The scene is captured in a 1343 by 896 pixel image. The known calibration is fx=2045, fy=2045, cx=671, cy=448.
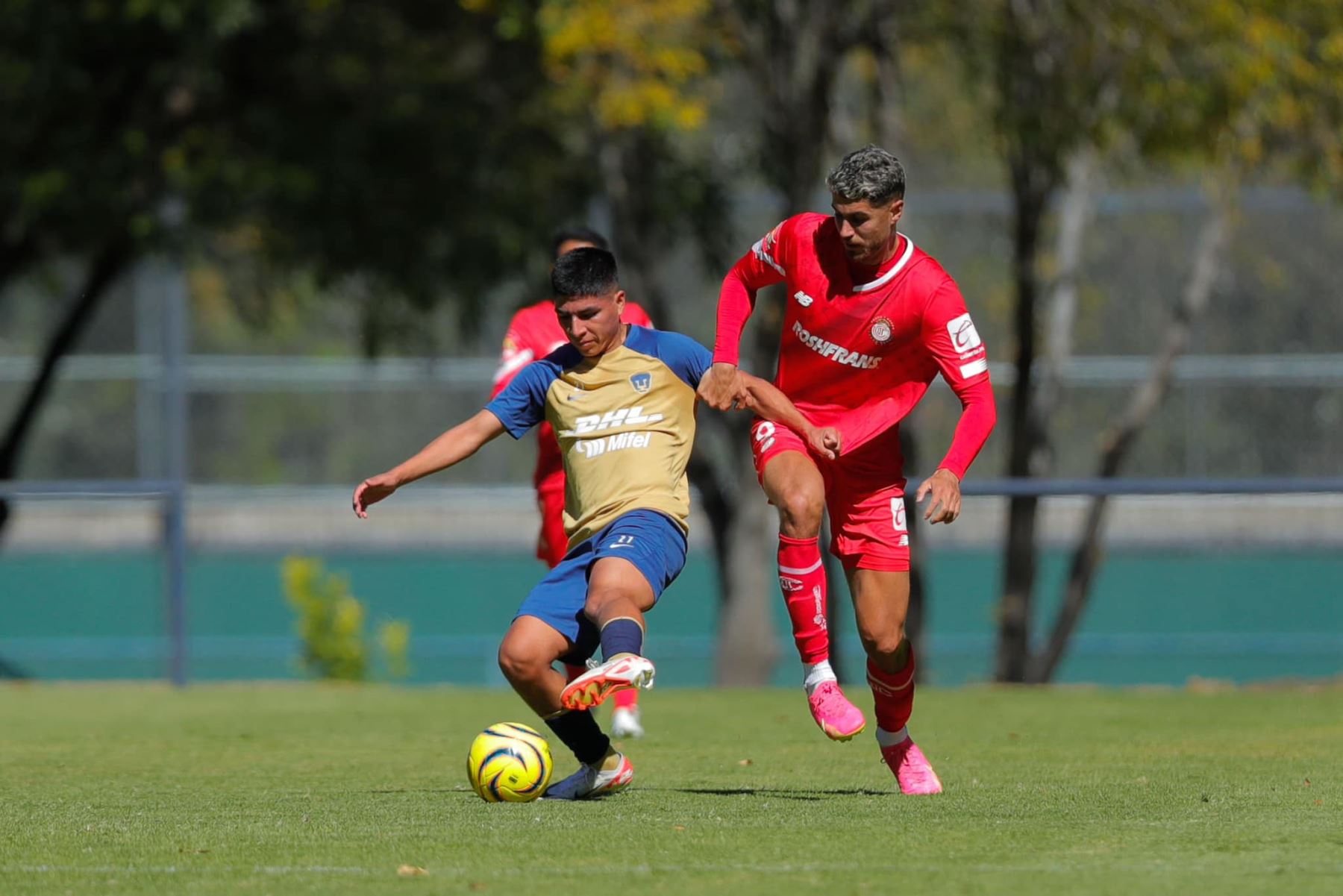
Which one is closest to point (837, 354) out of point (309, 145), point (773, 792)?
point (773, 792)

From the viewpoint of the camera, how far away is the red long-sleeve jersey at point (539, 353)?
938cm

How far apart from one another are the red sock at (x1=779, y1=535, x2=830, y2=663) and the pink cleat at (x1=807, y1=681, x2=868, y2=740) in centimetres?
20

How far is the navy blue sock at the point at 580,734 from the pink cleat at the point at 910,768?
1.01 metres

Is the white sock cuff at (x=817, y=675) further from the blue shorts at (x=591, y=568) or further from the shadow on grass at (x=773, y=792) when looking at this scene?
the blue shorts at (x=591, y=568)

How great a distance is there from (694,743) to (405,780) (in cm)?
194

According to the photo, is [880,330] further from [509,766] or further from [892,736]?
[509,766]

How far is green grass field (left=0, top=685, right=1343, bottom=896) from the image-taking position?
5.34m

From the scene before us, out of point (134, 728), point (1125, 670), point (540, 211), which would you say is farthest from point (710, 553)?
point (134, 728)

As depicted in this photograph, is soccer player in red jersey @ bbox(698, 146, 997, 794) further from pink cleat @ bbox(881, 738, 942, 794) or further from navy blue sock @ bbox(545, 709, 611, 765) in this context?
navy blue sock @ bbox(545, 709, 611, 765)

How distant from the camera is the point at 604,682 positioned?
6184 mm

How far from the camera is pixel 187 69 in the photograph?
634 inches

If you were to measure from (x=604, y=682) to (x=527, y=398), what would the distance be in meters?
1.39

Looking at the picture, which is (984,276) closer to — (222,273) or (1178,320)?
(1178,320)

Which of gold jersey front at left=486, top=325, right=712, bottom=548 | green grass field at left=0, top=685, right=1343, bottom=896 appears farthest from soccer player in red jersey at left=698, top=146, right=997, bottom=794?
green grass field at left=0, top=685, right=1343, bottom=896
